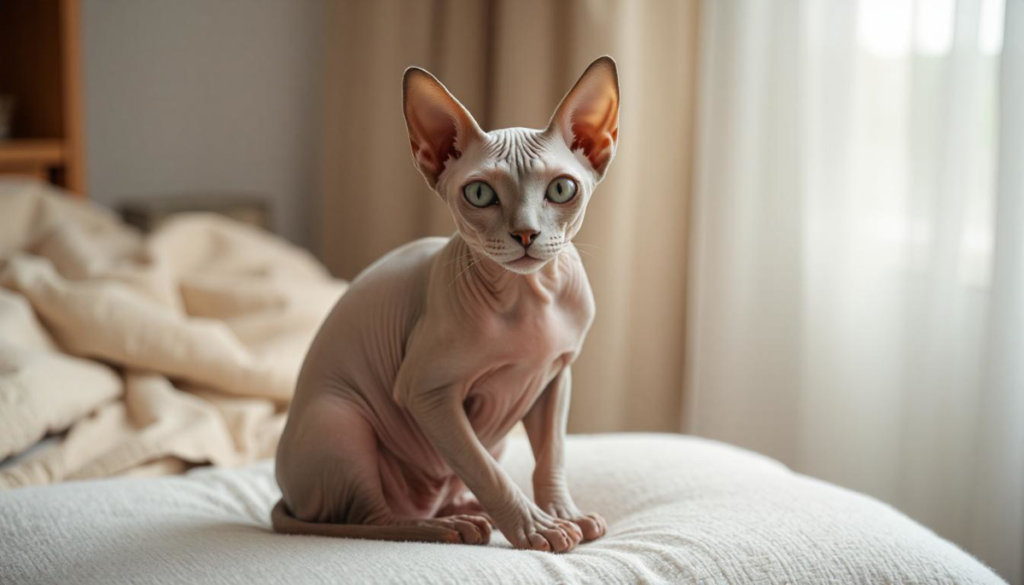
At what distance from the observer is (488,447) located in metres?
0.99

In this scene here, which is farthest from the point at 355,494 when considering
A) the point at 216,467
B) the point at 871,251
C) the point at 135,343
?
the point at 871,251

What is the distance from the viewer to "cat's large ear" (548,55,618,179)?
2.77 ft

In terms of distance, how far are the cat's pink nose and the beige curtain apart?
1.15 meters

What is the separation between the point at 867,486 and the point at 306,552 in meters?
1.21

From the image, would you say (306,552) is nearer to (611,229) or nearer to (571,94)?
(571,94)

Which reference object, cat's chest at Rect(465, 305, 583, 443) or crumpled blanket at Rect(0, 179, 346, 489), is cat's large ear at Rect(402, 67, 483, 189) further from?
crumpled blanket at Rect(0, 179, 346, 489)

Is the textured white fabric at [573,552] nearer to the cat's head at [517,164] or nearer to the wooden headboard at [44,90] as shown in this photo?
the cat's head at [517,164]

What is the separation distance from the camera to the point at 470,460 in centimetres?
88

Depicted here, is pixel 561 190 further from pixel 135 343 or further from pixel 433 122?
pixel 135 343

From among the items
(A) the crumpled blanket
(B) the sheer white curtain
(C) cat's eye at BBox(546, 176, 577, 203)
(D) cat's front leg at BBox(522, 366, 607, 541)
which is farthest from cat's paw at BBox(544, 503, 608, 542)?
(B) the sheer white curtain

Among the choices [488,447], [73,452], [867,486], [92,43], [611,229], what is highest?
[92,43]

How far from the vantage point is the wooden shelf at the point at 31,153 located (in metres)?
2.36

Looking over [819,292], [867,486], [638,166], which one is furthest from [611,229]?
[867,486]

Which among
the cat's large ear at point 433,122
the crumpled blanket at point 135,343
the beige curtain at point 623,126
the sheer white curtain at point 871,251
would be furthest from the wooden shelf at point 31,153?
the cat's large ear at point 433,122
